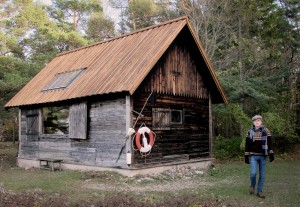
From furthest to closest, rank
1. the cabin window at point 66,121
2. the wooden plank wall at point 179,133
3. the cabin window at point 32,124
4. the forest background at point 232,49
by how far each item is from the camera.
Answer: the forest background at point 232,49 → the cabin window at point 32,124 → the cabin window at point 66,121 → the wooden plank wall at point 179,133

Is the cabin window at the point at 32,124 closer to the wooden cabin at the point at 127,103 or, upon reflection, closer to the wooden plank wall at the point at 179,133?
the wooden cabin at the point at 127,103

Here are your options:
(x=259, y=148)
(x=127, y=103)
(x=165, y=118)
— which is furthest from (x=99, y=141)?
(x=259, y=148)

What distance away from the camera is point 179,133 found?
15.6m

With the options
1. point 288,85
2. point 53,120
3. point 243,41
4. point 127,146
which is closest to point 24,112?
point 53,120

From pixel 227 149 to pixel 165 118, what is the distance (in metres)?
7.21

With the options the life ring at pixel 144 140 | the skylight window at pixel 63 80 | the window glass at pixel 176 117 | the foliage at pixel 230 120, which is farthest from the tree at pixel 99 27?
the life ring at pixel 144 140

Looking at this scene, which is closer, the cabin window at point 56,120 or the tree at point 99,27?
the cabin window at point 56,120

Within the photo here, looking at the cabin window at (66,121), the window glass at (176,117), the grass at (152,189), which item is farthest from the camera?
the window glass at (176,117)

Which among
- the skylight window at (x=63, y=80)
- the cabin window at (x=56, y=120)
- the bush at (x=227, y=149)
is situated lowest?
the bush at (x=227, y=149)

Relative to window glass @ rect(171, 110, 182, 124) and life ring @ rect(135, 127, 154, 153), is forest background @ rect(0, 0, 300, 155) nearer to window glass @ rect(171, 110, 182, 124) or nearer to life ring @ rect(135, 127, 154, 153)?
window glass @ rect(171, 110, 182, 124)

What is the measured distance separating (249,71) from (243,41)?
8.44ft

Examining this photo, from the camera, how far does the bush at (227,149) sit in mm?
20484

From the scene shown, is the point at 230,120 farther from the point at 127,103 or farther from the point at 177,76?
the point at 127,103

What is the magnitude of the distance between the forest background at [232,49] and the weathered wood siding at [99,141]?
20.0 feet
